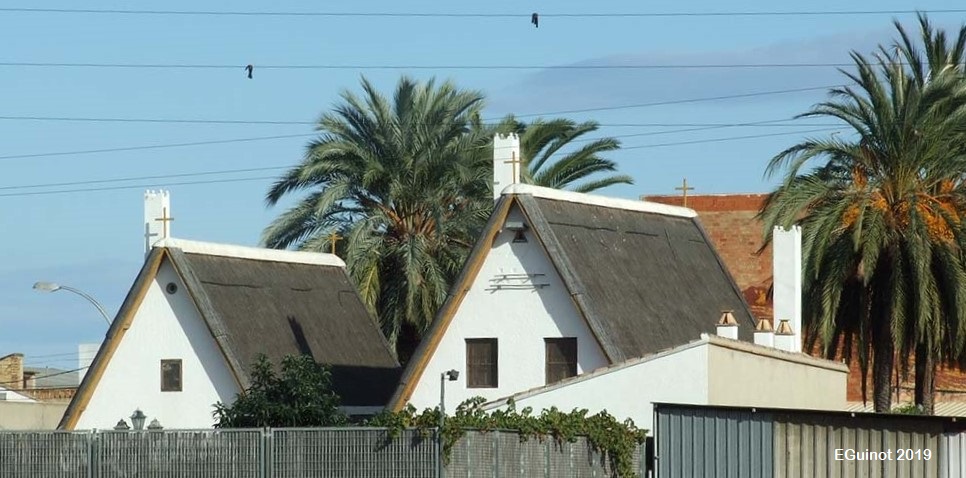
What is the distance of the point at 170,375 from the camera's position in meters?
42.5

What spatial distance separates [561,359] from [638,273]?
3255 millimetres

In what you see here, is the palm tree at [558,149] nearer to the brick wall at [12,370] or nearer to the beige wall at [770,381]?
the beige wall at [770,381]

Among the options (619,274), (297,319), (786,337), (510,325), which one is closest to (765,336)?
(786,337)

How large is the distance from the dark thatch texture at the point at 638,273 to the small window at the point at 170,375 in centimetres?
903

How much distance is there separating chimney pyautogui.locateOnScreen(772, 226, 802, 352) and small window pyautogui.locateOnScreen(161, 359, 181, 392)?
42.4 ft

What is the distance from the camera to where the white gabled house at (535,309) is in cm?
3806

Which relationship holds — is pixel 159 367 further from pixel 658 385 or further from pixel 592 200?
pixel 658 385

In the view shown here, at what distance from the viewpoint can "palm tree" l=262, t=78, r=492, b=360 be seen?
4831 cm

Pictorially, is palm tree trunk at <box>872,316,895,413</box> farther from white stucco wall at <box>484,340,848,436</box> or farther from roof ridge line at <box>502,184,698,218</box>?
white stucco wall at <box>484,340,848,436</box>

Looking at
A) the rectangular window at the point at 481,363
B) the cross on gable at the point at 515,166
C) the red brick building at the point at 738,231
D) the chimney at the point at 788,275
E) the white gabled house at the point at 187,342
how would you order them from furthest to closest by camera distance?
the red brick building at the point at 738,231
the white gabled house at the point at 187,342
the chimney at the point at 788,275
the cross on gable at the point at 515,166
the rectangular window at the point at 481,363

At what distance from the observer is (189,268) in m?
42.6

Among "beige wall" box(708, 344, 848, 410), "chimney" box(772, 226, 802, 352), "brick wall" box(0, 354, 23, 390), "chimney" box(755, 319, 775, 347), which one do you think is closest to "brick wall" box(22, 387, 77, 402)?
"brick wall" box(0, 354, 23, 390)

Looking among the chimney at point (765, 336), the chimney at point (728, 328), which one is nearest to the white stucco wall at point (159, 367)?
the chimney at point (728, 328)

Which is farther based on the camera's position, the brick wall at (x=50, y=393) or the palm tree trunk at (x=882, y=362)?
the brick wall at (x=50, y=393)
